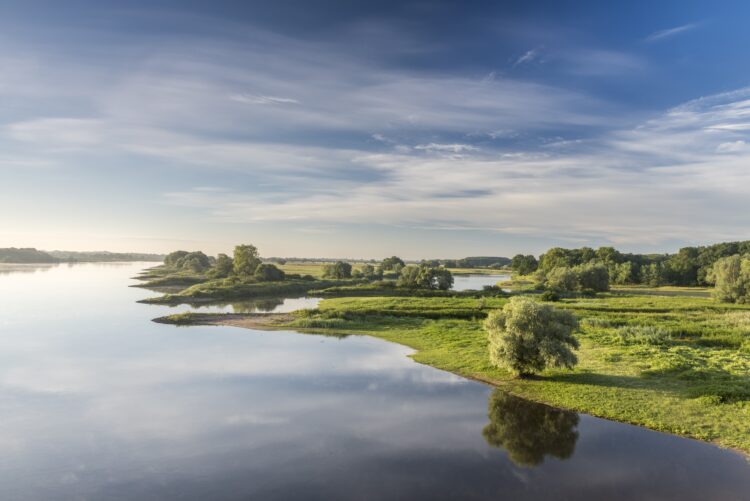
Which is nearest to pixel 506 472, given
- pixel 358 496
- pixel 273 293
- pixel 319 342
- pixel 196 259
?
pixel 358 496

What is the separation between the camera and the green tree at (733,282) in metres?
83.9

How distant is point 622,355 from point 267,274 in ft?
351

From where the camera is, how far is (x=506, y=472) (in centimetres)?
1956

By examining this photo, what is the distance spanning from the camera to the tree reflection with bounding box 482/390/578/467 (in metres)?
21.5

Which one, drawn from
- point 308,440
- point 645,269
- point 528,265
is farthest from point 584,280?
point 308,440

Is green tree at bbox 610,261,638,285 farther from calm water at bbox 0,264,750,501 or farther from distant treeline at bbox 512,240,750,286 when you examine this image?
calm water at bbox 0,264,750,501

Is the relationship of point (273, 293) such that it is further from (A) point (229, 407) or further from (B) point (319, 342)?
(A) point (229, 407)

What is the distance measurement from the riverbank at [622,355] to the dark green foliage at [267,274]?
63486 mm

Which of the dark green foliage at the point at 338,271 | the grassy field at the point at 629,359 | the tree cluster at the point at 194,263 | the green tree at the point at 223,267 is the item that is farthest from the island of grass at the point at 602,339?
the tree cluster at the point at 194,263

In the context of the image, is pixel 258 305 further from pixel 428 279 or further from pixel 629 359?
pixel 629 359

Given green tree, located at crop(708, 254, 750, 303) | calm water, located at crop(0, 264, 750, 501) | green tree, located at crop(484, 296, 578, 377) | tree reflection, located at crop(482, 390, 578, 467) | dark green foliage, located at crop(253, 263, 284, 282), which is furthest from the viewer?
dark green foliage, located at crop(253, 263, 284, 282)

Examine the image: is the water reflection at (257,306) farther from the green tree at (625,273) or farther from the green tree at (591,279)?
the green tree at (625,273)

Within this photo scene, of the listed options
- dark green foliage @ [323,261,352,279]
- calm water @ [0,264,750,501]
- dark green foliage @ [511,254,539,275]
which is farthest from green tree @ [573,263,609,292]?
calm water @ [0,264,750,501]

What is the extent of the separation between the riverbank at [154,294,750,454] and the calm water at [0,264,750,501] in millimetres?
2126
